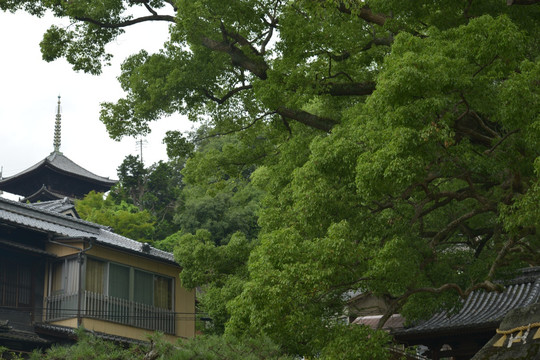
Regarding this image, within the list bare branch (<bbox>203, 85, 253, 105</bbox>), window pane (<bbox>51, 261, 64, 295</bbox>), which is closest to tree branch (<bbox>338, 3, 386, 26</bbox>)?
bare branch (<bbox>203, 85, 253, 105</bbox>)

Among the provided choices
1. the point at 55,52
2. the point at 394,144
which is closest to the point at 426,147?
the point at 394,144

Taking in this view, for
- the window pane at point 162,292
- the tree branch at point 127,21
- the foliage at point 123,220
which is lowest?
the window pane at point 162,292

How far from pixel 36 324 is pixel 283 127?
9.76 m

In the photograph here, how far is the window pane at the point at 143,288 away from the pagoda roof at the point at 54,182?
25097 millimetres

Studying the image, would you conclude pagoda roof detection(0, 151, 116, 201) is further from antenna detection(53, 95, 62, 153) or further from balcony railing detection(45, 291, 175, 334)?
balcony railing detection(45, 291, 175, 334)

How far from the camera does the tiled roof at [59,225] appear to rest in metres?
22.8

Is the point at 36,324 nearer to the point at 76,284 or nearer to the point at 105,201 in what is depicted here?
the point at 76,284

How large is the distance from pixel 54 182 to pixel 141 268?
26.9 metres

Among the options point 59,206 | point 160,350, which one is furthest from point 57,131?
point 160,350

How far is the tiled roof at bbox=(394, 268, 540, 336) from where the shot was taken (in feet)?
62.9

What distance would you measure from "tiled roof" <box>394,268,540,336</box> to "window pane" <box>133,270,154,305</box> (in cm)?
925

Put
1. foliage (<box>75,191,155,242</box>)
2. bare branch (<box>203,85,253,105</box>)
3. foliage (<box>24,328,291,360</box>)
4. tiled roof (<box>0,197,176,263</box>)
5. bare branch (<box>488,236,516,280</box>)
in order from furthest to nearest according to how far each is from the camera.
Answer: foliage (<box>75,191,155,242</box>) < tiled roof (<box>0,197,176,263</box>) < bare branch (<box>203,85,253,105</box>) < bare branch (<box>488,236,516,280</box>) < foliage (<box>24,328,291,360</box>)

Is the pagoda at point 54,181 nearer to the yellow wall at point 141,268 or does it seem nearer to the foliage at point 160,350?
the yellow wall at point 141,268

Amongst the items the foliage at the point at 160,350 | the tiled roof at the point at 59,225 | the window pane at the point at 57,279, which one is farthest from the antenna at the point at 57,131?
the foliage at the point at 160,350
